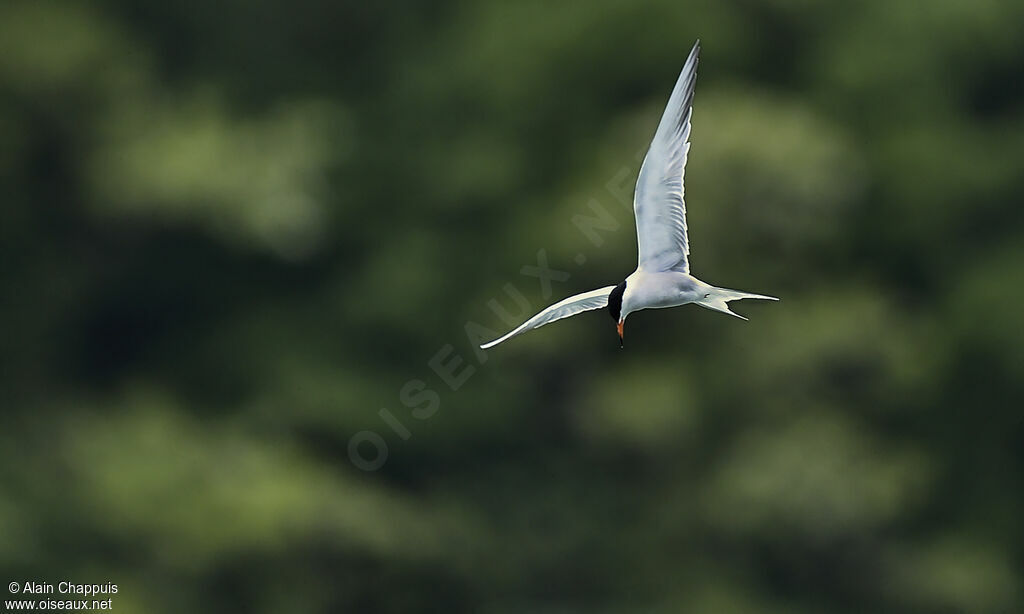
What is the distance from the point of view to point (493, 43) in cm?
739

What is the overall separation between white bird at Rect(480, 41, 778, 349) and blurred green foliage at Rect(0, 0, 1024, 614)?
3576 millimetres

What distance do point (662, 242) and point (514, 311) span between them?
3.93m

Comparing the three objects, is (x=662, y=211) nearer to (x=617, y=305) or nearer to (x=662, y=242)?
(x=662, y=242)

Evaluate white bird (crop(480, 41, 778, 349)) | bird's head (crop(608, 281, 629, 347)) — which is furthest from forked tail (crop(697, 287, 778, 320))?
bird's head (crop(608, 281, 629, 347))

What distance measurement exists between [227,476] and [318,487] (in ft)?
1.28

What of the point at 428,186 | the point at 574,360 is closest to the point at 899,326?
the point at 574,360

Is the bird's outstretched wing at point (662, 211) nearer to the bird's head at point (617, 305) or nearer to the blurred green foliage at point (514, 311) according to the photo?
the bird's head at point (617, 305)

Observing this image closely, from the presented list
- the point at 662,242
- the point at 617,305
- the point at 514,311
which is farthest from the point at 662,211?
the point at 514,311

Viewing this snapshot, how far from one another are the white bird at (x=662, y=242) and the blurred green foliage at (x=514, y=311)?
11.7ft

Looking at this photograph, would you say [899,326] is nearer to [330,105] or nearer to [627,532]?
[627,532]

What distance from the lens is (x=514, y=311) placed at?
6.43 meters

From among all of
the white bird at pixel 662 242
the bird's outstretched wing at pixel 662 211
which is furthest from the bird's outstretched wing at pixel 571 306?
the bird's outstretched wing at pixel 662 211

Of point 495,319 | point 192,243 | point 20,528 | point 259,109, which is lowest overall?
point 20,528

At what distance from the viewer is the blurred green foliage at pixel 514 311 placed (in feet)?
21.0
